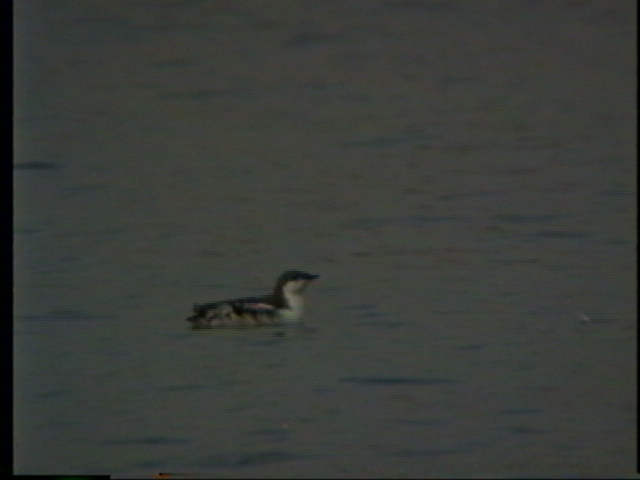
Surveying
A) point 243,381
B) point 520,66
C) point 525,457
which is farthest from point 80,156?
point 525,457

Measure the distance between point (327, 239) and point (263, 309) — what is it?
1.05 feet

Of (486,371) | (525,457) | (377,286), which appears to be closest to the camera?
(525,457)

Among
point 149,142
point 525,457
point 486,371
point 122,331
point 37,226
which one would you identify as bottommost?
point 525,457

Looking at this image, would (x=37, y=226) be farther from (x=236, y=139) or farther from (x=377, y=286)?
(x=377, y=286)

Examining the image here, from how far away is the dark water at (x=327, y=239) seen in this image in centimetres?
463

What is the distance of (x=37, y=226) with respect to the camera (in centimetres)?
521

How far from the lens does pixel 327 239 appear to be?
526cm

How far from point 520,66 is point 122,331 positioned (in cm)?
161

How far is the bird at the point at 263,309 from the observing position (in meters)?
5.14

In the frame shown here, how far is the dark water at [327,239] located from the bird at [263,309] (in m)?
0.04

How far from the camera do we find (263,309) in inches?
209

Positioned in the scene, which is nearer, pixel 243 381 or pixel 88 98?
pixel 243 381

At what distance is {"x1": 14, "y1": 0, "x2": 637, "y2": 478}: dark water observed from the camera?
15.2ft

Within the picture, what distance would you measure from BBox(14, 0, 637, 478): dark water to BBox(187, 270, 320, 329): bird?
0.15 ft
